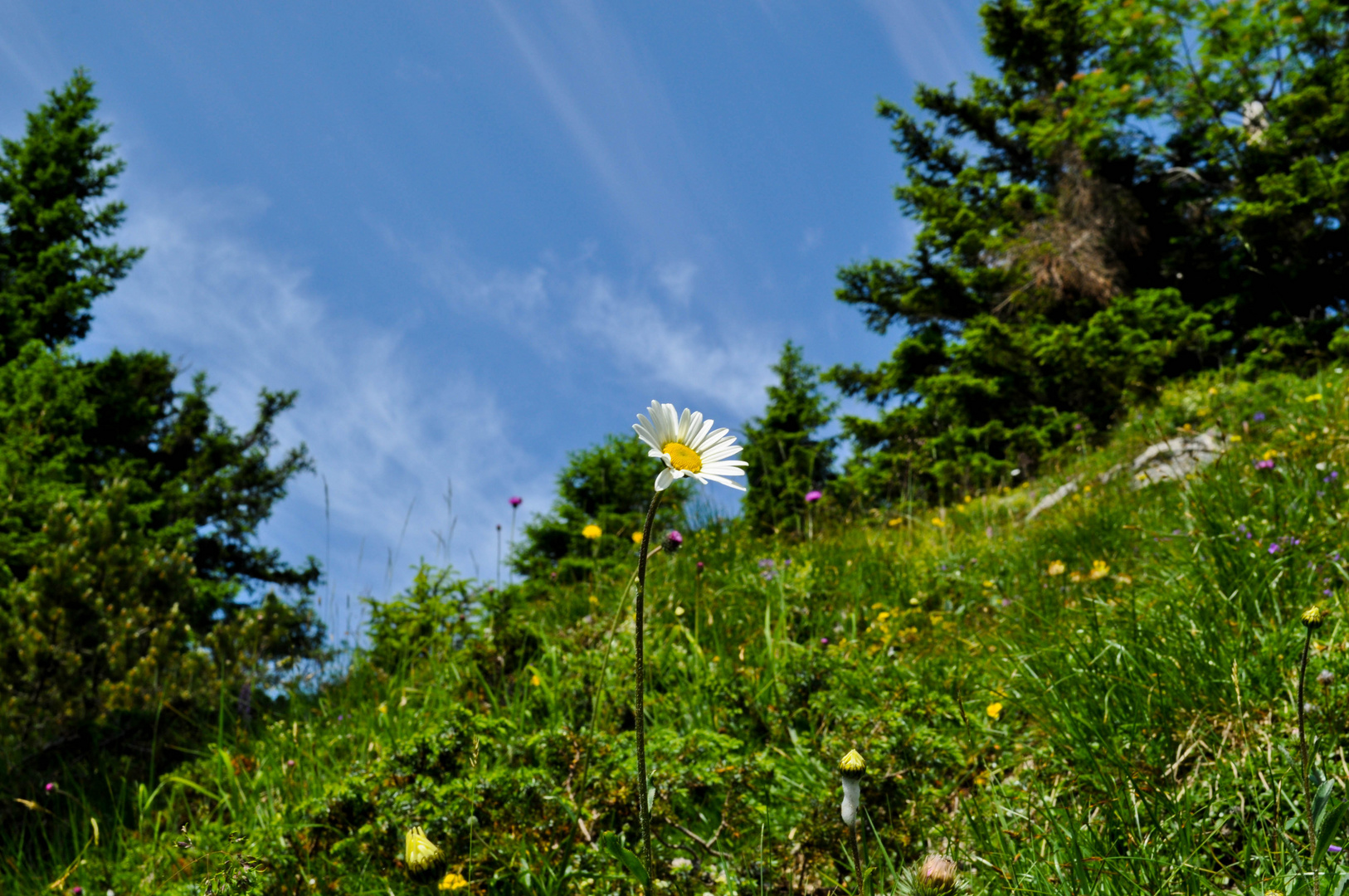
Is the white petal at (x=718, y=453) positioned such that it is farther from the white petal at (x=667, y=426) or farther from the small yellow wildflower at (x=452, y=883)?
the small yellow wildflower at (x=452, y=883)

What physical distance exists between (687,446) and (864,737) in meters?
1.18

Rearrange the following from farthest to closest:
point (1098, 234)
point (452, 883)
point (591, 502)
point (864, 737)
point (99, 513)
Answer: point (1098, 234) → point (591, 502) → point (99, 513) → point (864, 737) → point (452, 883)

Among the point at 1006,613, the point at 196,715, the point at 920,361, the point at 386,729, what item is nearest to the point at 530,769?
the point at 386,729

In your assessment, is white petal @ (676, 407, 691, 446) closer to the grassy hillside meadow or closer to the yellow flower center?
the yellow flower center

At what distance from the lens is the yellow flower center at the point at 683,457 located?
1.21 m

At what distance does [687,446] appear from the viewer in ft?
4.28

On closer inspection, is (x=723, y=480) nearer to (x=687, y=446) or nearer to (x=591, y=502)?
(x=687, y=446)

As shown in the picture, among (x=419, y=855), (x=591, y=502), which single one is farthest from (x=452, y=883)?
(x=591, y=502)

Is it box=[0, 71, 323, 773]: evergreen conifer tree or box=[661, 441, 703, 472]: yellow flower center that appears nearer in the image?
box=[661, 441, 703, 472]: yellow flower center

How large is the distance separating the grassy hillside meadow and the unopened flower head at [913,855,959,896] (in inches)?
6.8

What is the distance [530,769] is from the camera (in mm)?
1862

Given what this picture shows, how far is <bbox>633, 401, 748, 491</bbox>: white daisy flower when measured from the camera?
1.15 m

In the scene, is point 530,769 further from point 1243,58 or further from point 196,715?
point 1243,58

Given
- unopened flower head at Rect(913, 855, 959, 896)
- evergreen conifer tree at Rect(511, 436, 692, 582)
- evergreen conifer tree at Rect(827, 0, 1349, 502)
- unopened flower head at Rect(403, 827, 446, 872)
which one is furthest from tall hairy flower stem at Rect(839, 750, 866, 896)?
evergreen conifer tree at Rect(827, 0, 1349, 502)
